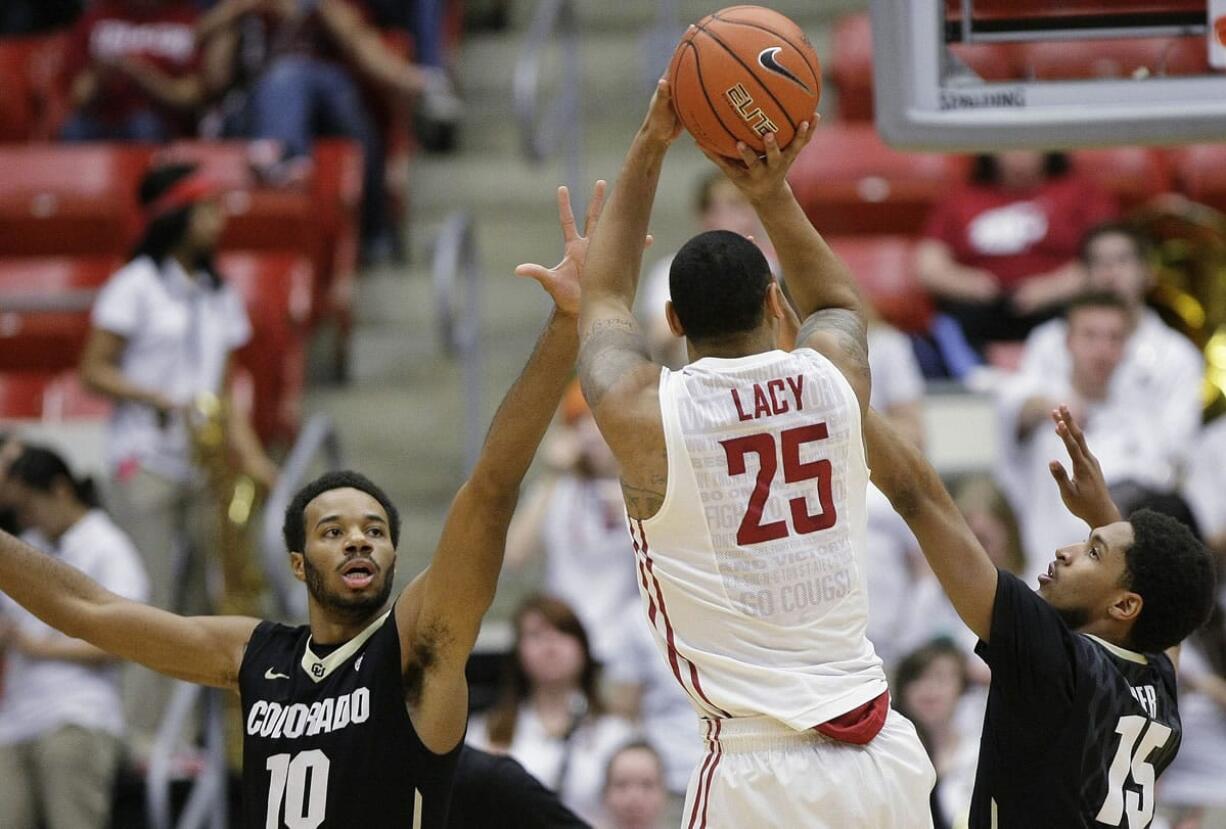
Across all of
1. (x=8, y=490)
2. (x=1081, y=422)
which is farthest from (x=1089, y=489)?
(x=8, y=490)

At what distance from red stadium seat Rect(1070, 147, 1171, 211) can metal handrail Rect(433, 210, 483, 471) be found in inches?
117

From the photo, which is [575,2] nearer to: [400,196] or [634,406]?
[400,196]

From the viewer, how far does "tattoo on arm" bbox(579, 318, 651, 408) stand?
3.98 m

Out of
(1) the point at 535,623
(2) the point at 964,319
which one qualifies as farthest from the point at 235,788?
(2) the point at 964,319

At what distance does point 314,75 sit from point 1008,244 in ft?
11.8

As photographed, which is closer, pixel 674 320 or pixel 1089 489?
pixel 674 320

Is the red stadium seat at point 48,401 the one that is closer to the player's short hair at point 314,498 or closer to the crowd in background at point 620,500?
the crowd in background at point 620,500

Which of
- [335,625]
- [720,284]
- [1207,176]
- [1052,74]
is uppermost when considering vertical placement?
[1207,176]

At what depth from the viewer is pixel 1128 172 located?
984 cm

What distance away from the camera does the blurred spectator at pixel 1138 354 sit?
25.9 ft

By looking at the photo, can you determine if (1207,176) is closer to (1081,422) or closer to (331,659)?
(1081,422)

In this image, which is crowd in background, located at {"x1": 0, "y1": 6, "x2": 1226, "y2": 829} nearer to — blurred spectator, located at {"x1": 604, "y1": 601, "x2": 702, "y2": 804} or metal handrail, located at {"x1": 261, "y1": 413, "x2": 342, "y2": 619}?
blurred spectator, located at {"x1": 604, "y1": 601, "x2": 702, "y2": 804}

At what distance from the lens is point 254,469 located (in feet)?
26.8

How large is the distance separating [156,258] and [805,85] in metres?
5.07
